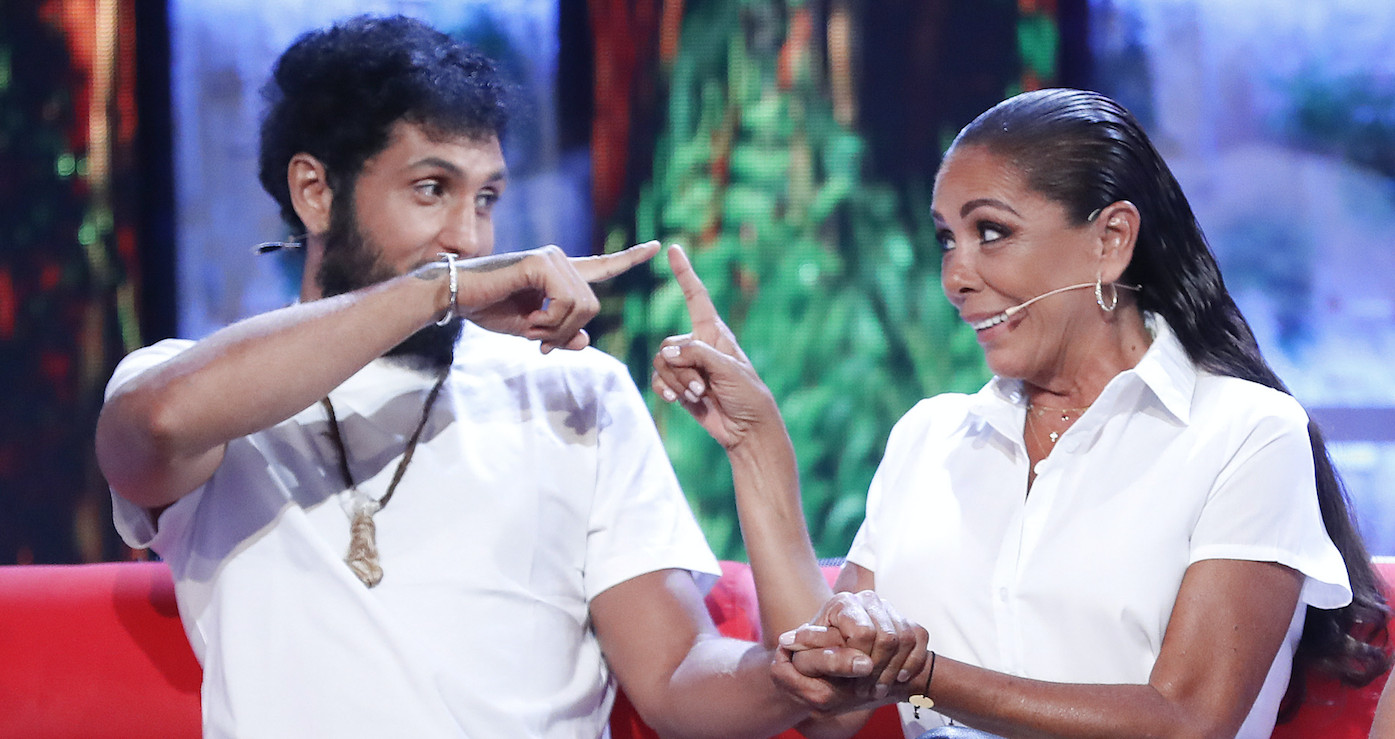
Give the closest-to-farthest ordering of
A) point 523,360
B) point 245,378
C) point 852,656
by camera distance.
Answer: point 852,656, point 245,378, point 523,360

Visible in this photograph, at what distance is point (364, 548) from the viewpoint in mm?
1663

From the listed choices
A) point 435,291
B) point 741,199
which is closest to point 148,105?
point 741,199

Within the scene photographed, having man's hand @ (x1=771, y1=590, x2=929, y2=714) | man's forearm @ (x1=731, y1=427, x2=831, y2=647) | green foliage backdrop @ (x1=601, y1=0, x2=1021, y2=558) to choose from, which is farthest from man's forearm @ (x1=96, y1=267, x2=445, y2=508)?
green foliage backdrop @ (x1=601, y1=0, x2=1021, y2=558)

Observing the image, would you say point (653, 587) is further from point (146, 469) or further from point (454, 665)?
point (146, 469)

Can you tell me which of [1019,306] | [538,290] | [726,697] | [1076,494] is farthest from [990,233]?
[726,697]

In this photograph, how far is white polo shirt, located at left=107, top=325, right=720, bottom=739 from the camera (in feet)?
5.25

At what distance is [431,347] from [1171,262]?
109 cm

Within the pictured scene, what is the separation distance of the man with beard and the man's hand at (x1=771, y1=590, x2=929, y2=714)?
6.8 inches

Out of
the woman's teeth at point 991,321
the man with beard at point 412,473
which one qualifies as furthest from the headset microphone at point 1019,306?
the man with beard at point 412,473

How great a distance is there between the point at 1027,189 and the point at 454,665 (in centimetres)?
101

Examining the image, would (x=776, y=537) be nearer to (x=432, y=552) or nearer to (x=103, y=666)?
(x=432, y=552)

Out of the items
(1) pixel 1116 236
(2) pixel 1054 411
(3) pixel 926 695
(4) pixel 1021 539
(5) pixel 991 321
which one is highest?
(1) pixel 1116 236

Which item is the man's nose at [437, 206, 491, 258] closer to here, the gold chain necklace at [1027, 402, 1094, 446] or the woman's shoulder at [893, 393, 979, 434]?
the woman's shoulder at [893, 393, 979, 434]

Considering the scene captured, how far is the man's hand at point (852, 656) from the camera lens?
53.4 inches
